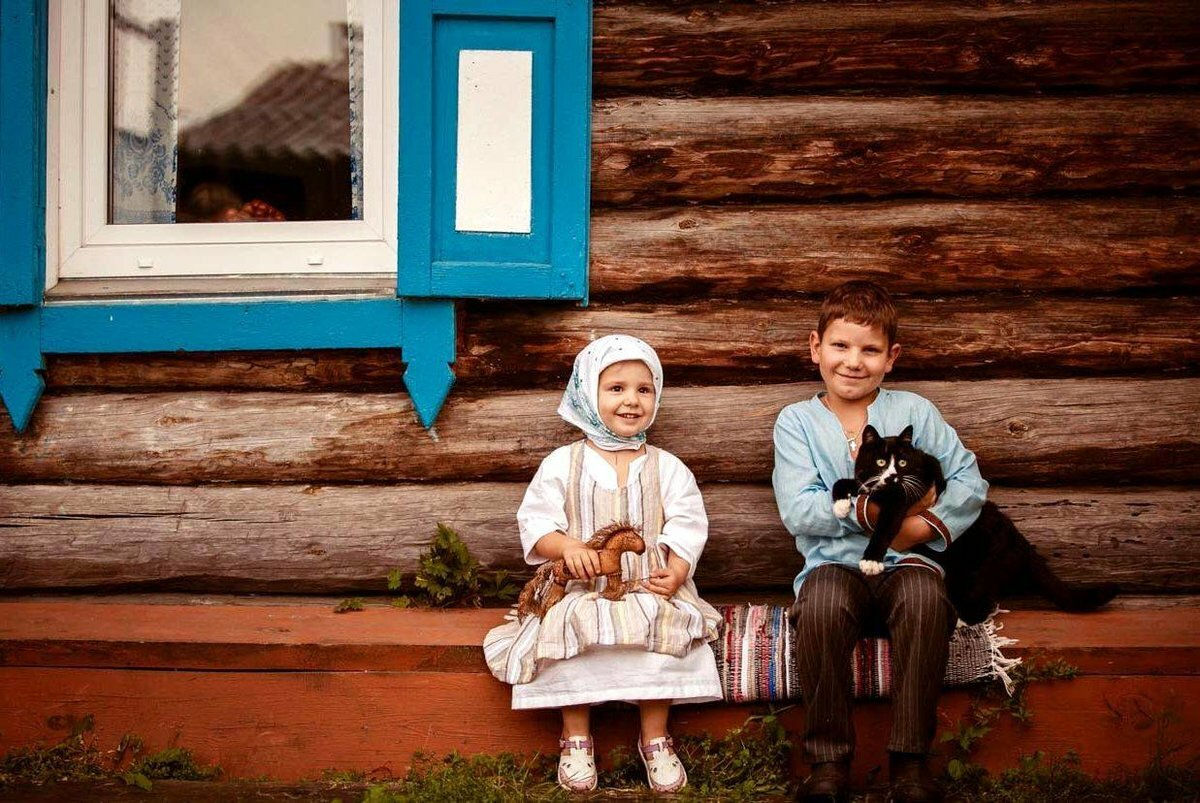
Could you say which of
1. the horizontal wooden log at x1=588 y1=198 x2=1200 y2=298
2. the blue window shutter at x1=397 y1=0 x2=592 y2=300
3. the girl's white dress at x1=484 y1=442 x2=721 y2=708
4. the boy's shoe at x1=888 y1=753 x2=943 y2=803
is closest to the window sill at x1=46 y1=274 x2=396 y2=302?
the blue window shutter at x1=397 y1=0 x2=592 y2=300

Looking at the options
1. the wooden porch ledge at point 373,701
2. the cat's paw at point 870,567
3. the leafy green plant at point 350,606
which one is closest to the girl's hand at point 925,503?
the cat's paw at point 870,567

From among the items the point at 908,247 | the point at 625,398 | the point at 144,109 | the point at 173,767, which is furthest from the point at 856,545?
the point at 144,109

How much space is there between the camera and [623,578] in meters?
3.27

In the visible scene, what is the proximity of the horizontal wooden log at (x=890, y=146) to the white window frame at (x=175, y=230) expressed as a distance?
71 cm

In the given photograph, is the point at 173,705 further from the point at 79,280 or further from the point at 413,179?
the point at 413,179

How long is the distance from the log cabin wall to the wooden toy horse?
1.79 ft

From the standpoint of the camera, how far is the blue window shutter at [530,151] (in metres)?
3.62

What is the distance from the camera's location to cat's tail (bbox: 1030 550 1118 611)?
11.4 feet

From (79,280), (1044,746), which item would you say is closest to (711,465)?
(1044,746)

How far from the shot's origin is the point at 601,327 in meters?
3.72

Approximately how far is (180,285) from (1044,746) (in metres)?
2.87

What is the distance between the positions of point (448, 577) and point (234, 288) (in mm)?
1135

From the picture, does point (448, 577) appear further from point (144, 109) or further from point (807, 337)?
point (144, 109)

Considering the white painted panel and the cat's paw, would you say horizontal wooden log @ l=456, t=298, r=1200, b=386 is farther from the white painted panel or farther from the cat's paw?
the cat's paw
